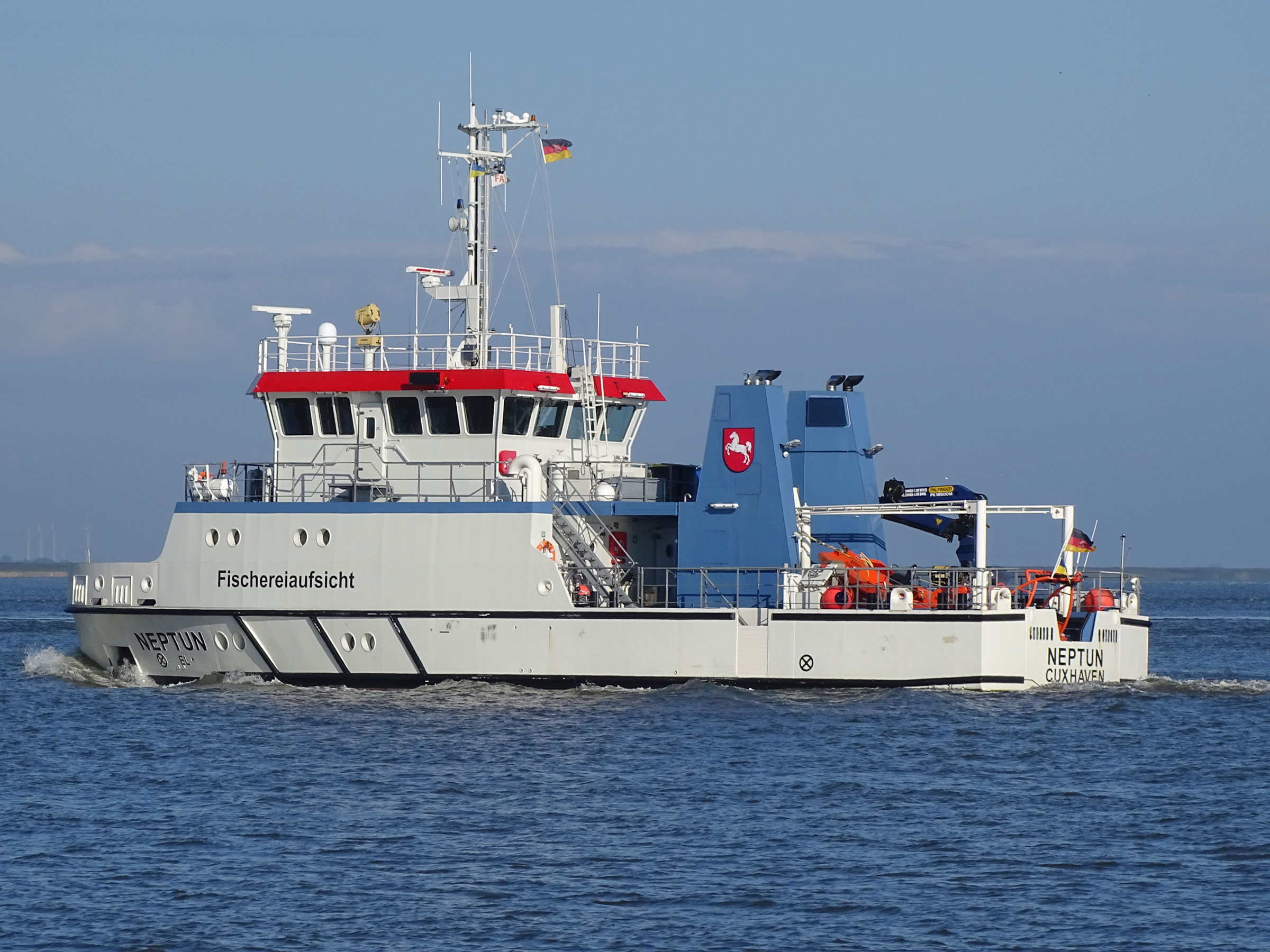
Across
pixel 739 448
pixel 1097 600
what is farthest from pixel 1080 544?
pixel 739 448

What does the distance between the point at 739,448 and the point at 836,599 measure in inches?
99.2

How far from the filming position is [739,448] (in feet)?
82.0

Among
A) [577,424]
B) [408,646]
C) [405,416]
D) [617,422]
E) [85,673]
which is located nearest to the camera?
[408,646]

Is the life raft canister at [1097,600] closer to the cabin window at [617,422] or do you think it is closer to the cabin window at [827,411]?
the cabin window at [827,411]

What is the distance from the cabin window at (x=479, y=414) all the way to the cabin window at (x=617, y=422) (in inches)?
88.2

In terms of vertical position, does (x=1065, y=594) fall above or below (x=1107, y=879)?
above

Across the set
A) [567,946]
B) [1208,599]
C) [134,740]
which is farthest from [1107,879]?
[1208,599]

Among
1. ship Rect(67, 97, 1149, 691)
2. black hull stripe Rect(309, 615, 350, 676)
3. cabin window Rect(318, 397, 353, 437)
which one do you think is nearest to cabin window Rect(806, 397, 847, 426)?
ship Rect(67, 97, 1149, 691)

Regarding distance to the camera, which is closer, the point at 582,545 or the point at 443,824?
the point at 443,824

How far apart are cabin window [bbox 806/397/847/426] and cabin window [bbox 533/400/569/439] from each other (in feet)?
12.0

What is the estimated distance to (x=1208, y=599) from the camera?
115750 millimetres

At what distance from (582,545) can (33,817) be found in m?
9.09

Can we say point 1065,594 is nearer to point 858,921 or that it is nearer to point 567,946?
point 858,921

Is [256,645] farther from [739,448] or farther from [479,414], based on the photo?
[739,448]
